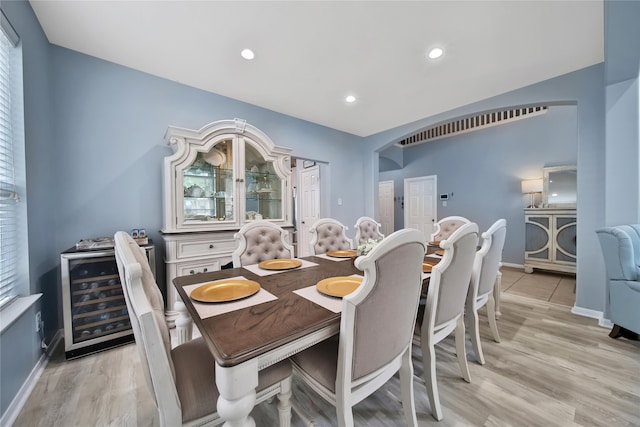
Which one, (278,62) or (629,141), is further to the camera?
(278,62)

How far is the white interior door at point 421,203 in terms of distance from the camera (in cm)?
566

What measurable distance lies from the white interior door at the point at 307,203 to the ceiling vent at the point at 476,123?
2.02 m

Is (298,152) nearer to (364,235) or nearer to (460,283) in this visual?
(364,235)

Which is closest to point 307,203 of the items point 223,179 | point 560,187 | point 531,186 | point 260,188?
point 260,188

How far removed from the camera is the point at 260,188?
116 inches

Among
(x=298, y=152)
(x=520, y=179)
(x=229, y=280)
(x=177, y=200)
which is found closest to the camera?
(x=229, y=280)

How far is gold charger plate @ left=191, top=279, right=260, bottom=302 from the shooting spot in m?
1.10

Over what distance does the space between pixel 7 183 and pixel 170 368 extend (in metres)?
1.77

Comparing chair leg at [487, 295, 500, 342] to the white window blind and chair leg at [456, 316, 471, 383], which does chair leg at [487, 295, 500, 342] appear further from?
the white window blind

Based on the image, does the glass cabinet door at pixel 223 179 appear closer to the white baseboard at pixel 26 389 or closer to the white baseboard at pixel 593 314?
the white baseboard at pixel 26 389

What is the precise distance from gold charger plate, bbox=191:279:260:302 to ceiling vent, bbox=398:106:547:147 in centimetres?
378

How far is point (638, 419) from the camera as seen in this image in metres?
1.26

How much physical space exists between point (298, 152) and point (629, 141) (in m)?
3.57

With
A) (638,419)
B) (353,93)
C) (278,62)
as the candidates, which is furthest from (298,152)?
(638,419)
